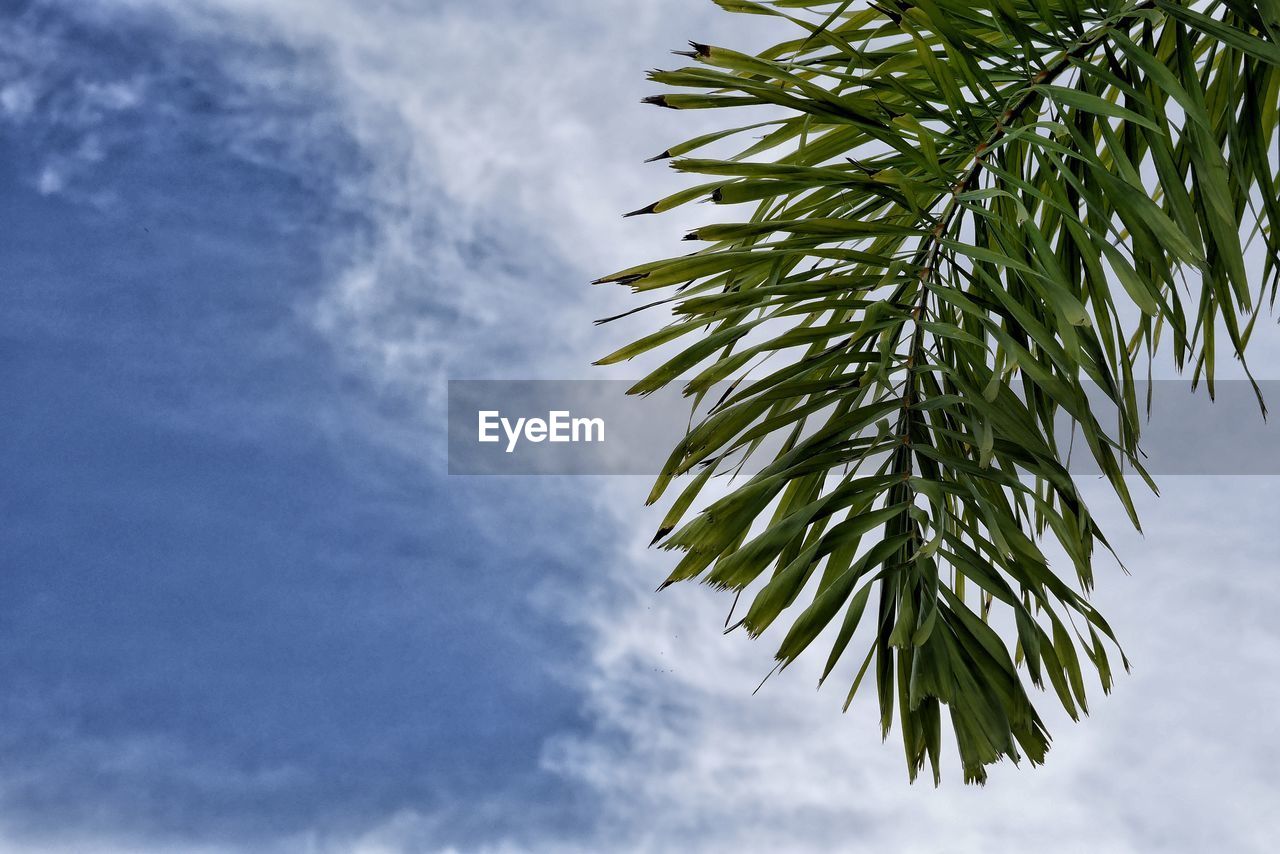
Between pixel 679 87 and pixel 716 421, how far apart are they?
0.38m

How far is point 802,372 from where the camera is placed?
1.28 m

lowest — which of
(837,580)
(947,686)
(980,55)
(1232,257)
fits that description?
(947,686)

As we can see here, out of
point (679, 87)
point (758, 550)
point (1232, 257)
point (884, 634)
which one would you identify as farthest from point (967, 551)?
point (679, 87)

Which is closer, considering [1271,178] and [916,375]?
[916,375]

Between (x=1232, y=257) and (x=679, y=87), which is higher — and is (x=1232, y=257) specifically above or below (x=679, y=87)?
below

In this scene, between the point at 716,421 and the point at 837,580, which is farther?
the point at 716,421

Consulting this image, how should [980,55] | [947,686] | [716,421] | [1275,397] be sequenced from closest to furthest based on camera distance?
1. [947,686]
2. [716,421]
3. [980,55]
4. [1275,397]

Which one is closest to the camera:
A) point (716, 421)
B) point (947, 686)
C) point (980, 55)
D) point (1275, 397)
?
point (947, 686)

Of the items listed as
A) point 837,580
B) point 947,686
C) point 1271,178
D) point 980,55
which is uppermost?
point 980,55

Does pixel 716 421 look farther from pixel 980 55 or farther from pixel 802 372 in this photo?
pixel 980 55

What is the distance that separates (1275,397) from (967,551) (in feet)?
2.54

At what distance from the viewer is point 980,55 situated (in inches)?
56.2

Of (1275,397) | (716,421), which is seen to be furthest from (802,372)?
(1275,397)

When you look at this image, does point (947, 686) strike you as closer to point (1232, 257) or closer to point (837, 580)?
point (837, 580)
